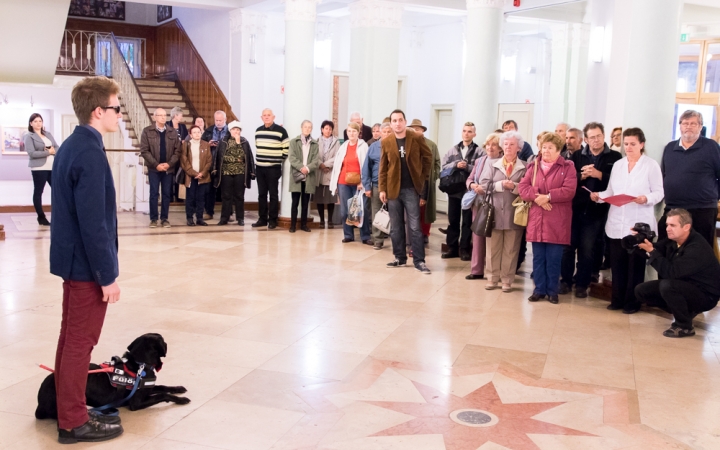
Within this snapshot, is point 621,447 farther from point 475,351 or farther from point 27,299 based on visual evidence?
point 27,299

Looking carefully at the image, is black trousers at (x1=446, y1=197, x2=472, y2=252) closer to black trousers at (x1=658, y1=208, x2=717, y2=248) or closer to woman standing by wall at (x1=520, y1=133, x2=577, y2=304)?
woman standing by wall at (x1=520, y1=133, x2=577, y2=304)

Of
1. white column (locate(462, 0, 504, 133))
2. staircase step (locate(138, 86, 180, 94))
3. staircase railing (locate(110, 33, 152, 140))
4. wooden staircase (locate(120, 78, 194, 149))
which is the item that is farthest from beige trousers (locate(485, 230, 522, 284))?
staircase step (locate(138, 86, 180, 94))

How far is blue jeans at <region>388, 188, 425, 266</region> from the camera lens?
8.13 metres

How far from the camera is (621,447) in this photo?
3.80 m

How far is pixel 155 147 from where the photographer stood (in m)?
10.7

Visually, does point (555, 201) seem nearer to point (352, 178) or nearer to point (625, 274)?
point (625, 274)

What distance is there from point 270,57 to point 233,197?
4.40 meters

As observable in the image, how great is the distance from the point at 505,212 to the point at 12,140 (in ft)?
56.4

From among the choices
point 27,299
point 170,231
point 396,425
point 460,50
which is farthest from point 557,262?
point 460,50

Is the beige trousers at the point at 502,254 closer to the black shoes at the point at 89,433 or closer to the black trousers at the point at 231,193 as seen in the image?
the black shoes at the point at 89,433

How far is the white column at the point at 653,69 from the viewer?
6.71m

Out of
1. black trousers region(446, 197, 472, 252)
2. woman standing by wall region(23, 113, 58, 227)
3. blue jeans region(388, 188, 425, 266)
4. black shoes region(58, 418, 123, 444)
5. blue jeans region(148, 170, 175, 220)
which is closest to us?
black shoes region(58, 418, 123, 444)

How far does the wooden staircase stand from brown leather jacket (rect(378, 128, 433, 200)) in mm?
8911

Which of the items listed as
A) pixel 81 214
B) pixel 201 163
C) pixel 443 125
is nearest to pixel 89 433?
pixel 81 214
